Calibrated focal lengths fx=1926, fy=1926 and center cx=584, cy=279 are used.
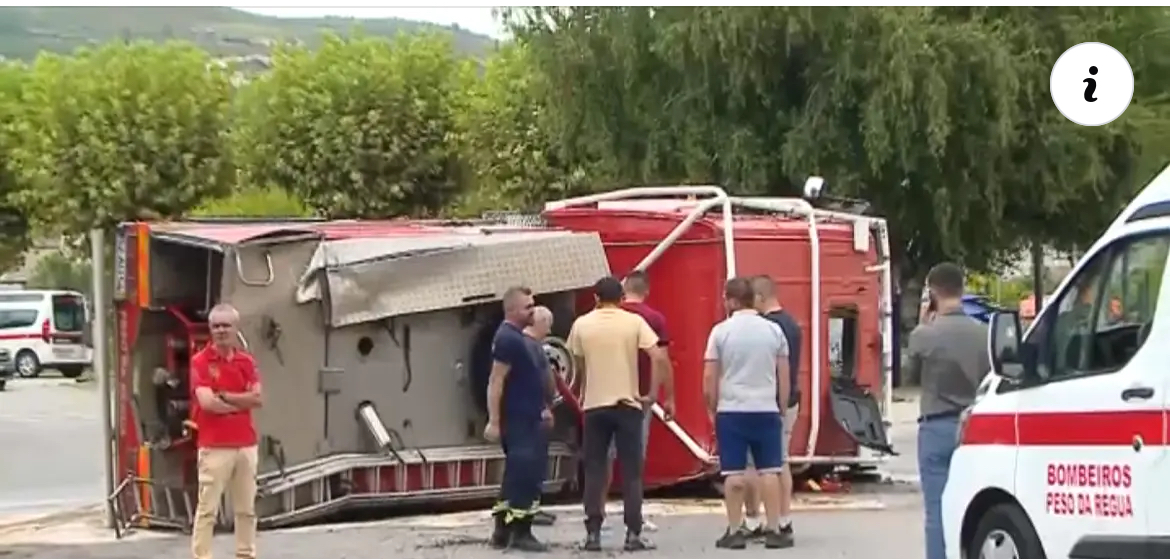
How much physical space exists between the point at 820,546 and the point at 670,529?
1.25 metres

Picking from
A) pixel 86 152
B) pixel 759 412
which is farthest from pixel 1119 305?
pixel 86 152

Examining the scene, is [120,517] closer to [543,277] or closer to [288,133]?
[543,277]

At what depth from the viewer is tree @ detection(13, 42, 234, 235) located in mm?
42812

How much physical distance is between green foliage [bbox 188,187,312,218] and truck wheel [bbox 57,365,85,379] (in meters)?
4.15

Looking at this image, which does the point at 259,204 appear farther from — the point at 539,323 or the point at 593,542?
the point at 593,542

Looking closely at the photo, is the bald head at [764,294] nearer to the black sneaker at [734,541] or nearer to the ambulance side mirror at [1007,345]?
the black sneaker at [734,541]

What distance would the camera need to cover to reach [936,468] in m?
9.95

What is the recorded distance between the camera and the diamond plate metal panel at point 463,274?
41.6 feet

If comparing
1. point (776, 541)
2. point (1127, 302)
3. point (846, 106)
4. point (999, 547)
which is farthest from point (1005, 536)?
point (846, 106)

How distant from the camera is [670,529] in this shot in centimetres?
1273

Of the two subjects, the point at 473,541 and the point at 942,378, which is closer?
the point at 942,378

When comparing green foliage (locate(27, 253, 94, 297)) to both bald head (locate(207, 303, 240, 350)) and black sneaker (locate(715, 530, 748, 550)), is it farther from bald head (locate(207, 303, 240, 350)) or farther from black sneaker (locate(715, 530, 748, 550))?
bald head (locate(207, 303, 240, 350))

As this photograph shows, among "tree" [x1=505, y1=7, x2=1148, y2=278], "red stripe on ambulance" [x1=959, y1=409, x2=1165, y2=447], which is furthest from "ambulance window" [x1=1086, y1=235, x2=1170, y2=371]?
"tree" [x1=505, y1=7, x2=1148, y2=278]

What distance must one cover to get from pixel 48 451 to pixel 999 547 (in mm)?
15154
